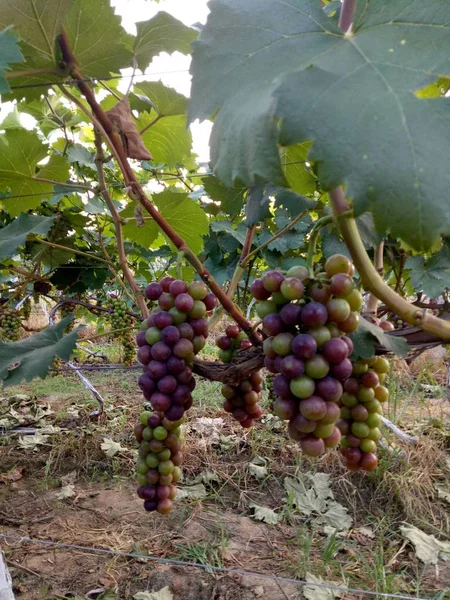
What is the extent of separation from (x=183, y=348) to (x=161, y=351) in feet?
0.14

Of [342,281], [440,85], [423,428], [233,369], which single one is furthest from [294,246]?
[423,428]

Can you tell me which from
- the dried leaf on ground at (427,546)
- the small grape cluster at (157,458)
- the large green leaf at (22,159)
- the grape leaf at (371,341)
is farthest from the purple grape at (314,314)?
the dried leaf on ground at (427,546)

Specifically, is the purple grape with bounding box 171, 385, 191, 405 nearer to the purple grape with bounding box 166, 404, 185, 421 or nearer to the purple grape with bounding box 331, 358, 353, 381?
the purple grape with bounding box 166, 404, 185, 421

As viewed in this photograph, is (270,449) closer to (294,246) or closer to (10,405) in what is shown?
(294,246)

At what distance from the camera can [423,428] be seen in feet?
12.0

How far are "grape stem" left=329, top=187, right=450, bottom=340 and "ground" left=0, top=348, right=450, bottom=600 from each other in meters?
1.82

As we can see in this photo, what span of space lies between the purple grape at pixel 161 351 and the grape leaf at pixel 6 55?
52 cm

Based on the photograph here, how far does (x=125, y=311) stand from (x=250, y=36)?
2676mm

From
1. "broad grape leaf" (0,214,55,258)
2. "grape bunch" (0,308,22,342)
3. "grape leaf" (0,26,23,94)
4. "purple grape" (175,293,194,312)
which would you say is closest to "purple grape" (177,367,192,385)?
"purple grape" (175,293,194,312)

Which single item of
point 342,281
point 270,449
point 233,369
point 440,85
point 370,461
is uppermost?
point 440,85

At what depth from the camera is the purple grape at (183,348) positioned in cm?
89

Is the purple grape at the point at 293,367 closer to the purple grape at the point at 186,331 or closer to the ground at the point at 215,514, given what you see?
the purple grape at the point at 186,331

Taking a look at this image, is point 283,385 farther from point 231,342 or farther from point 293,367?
point 231,342

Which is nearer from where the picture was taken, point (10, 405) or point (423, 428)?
point (423, 428)
